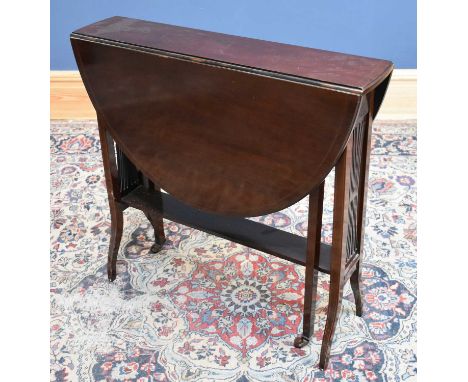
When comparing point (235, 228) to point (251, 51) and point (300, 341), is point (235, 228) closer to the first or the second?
point (300, 341)

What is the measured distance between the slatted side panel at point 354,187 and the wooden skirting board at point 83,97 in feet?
5.08

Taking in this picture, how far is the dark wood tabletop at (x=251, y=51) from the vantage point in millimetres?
1462

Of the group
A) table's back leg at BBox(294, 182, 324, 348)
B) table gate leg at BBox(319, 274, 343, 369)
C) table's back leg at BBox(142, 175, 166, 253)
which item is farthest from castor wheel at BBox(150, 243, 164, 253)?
table gate leg at BBox(319, 274, 343, 369)

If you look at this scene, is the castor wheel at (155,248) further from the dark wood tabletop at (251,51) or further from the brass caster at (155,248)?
the dark wood tabletop at (251,51)

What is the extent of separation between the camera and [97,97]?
183 centimetres

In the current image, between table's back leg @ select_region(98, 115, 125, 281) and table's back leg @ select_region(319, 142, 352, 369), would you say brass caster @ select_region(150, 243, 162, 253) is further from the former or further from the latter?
table's back leg @ select_region(319, 142, 352, 369)

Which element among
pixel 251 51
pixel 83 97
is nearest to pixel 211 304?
pixel 251 51

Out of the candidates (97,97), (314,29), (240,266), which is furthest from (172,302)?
(314,29)

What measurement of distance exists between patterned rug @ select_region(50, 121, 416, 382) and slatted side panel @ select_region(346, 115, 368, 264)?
324 millimetres

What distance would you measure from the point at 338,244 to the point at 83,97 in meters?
2.05

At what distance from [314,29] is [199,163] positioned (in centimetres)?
152

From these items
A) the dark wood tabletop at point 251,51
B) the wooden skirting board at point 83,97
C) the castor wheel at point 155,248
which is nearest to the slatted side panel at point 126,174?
the castor wheel at point 155,248

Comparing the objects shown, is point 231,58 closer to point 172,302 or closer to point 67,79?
point 172,302

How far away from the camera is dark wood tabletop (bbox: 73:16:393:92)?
1462 mm
